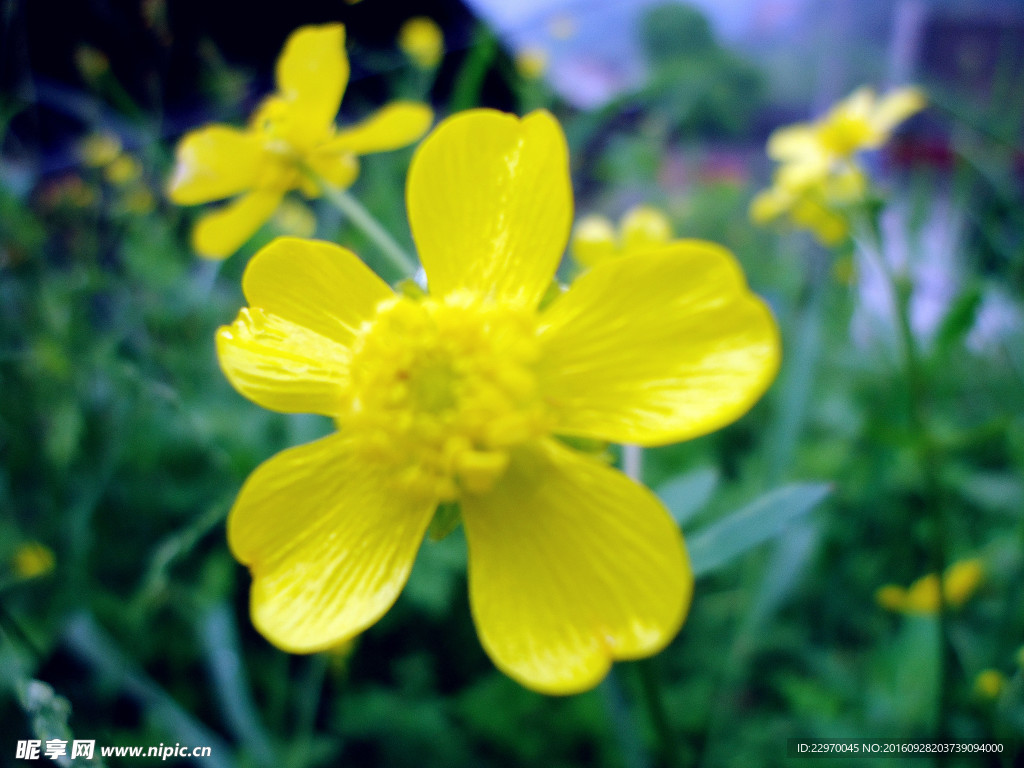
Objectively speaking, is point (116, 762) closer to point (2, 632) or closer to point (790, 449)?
point (2, 632)

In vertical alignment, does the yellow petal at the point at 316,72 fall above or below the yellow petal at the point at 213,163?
above

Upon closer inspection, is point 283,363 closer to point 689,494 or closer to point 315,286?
point 315,286

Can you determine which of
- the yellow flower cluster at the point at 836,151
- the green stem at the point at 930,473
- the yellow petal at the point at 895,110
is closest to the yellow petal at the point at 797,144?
the yellow flower cluster at the point at 836,151

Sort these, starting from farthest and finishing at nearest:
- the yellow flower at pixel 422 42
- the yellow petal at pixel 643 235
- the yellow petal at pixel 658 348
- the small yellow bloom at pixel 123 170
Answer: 1. the small yellow bloom at pixel 123 170
2. the yellow flower at pixel 422 42
3. the yellow petal at pixel 643 235
4. the yellow petal at pixel 658 348

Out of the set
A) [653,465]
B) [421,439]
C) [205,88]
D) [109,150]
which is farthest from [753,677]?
[109,150]

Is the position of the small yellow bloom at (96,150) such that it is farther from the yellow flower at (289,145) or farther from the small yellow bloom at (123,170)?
the yellow flower at (289,145)

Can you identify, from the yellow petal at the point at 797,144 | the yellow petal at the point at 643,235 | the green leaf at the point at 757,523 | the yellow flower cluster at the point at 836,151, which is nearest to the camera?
the green leaf at the point at 757,523
